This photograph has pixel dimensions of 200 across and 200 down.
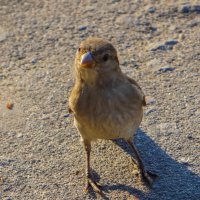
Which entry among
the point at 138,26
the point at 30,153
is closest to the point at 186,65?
the point at 138,26

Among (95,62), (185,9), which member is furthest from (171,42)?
(95,62)

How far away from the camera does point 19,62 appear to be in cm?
Answer: 668

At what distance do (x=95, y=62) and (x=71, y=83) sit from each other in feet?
4.96

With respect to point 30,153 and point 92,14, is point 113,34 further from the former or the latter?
point 30,153

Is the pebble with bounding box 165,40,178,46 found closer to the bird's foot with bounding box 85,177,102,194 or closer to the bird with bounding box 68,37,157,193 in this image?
the bird with bounding box 68,37,157,193

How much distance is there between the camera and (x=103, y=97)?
198 inches

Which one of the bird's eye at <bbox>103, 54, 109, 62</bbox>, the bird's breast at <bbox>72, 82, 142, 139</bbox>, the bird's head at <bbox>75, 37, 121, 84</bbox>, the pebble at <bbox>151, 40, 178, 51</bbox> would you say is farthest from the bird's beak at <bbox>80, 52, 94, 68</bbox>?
the pebble at <bbox>151, 40, 178, 51</bbox>

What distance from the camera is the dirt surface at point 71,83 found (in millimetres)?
5305

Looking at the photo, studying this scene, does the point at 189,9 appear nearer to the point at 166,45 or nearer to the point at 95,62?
the point at 166,45

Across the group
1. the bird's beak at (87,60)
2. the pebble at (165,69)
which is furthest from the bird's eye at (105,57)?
the pebble at (165,69)

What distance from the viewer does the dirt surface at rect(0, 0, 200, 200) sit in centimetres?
530

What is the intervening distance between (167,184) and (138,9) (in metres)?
2.68

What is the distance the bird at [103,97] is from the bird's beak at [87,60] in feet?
0.11

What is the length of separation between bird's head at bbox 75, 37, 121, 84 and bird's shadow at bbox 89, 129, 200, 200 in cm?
87
